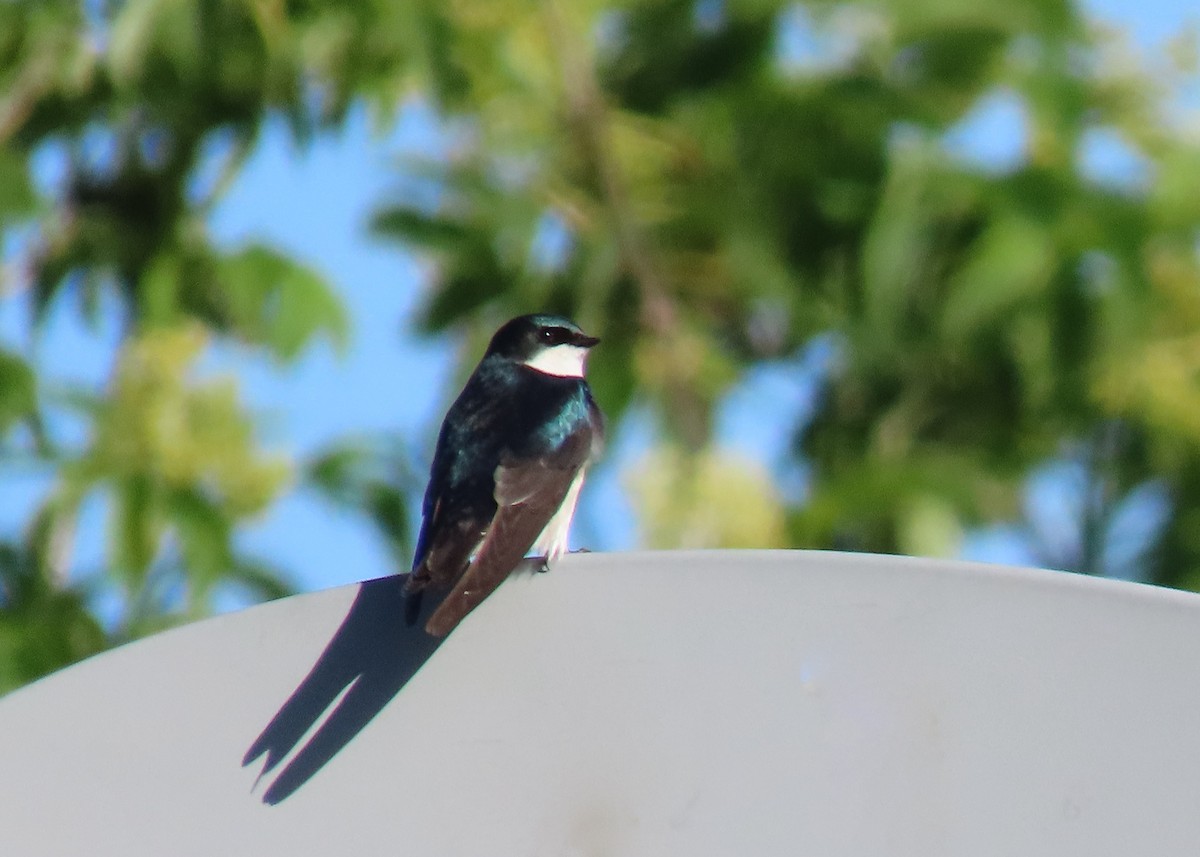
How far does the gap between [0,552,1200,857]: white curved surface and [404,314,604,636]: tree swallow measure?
17.0 inches

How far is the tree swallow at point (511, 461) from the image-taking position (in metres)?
2.46

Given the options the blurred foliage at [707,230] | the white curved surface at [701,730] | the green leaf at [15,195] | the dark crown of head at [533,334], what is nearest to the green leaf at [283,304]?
the blurred foliage at [707,230]

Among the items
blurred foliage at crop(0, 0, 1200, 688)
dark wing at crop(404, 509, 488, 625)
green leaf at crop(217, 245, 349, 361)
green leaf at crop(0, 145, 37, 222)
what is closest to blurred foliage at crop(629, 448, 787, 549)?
blurred foliage at crop(0, 0, 1200, 688)

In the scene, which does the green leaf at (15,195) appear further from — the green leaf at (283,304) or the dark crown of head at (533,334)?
the dark crown of head at (533,334)

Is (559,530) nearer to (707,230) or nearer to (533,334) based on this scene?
(533,334)

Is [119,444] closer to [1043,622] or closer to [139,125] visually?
[139,125]

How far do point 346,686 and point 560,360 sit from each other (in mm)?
1744

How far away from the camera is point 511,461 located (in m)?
2.86

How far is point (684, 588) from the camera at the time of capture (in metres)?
1.71

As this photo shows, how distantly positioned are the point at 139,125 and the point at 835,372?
1.59m

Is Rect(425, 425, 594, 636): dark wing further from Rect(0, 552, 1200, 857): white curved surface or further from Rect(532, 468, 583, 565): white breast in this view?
Rect(0, 552, 1200, 857): white curved surface

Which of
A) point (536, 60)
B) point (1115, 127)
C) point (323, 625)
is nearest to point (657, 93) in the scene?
point (536, 60)

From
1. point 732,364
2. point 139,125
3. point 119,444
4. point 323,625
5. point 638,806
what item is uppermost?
point 139,125

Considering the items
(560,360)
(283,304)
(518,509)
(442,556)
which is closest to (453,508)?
(518,509)
